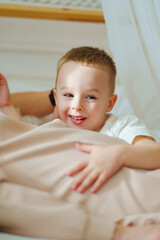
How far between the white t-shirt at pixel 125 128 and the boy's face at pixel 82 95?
0.04m

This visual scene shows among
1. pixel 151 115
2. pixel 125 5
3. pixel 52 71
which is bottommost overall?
pixel 151 115

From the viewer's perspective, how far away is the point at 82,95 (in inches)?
40.2

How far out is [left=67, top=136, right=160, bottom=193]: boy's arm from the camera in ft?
1.99

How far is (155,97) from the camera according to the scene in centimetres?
118

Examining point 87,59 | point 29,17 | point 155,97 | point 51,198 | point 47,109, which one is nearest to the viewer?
point 51,198

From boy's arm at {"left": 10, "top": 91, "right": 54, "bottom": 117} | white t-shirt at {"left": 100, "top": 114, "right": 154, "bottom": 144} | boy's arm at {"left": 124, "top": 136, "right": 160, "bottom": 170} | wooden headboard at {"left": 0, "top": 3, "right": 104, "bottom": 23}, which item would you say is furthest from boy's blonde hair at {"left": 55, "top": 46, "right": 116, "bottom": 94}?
wooden headboard at {"left": 0, "top": 3, "right": 104, "bottom": 23}

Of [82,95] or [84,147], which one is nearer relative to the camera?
[84,147]

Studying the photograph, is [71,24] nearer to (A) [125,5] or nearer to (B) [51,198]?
(A) [125,5]

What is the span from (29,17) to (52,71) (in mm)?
326

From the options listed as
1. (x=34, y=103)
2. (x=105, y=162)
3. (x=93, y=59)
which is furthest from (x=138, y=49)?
(x=105, y=162)

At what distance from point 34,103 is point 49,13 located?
55cm

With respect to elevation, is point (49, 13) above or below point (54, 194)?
above

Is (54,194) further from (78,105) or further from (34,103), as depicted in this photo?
(34,103)

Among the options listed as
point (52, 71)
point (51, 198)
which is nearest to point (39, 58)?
point (52, 71)
